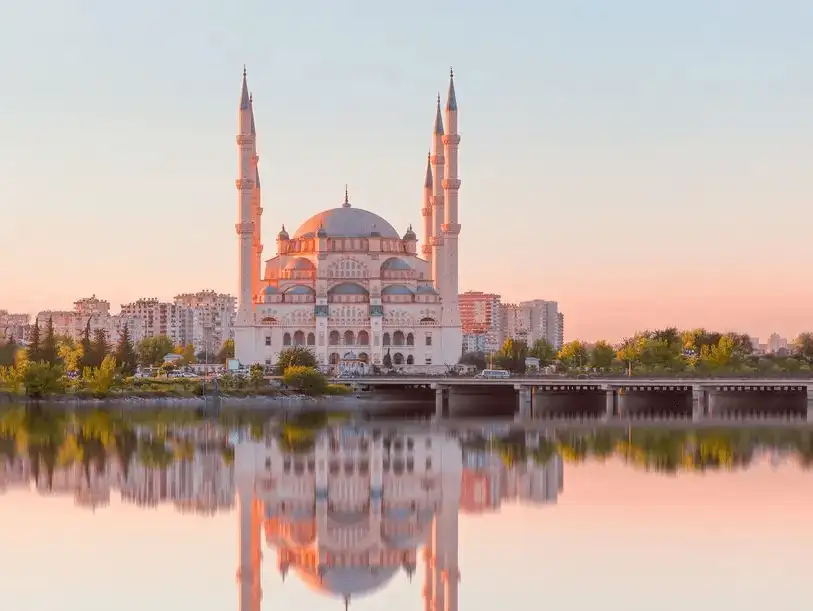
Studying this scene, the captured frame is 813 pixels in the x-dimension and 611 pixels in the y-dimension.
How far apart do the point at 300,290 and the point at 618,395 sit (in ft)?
70.5

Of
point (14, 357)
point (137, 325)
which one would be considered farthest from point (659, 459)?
point (137, 325)

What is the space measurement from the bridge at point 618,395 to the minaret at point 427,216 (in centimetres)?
1695

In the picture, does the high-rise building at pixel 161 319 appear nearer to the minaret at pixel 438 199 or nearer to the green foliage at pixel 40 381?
the minaret at pixel 438 199

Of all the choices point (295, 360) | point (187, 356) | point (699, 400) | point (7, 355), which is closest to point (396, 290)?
point (295, 360)

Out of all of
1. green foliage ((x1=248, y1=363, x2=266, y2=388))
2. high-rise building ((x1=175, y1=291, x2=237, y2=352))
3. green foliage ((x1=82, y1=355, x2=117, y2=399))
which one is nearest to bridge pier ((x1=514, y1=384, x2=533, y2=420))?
green foliage ((x1=248, y1=363, x2=266, y2=388))

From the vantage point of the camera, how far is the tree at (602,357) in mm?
90562

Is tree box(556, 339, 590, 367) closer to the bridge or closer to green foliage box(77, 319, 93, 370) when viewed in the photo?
the bridge

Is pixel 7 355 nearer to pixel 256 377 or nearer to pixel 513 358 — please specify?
pixel 256 377

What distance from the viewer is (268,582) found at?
72.2 ft

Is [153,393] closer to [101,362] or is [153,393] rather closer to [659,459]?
[101,362]

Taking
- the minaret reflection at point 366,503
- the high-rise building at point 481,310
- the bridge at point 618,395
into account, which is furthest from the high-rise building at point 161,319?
the minaret reflection at point 366,503

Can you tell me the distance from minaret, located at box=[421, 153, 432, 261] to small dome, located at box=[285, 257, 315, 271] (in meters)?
7.93

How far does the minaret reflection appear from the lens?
2302 centimetres

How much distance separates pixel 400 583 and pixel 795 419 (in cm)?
3661
